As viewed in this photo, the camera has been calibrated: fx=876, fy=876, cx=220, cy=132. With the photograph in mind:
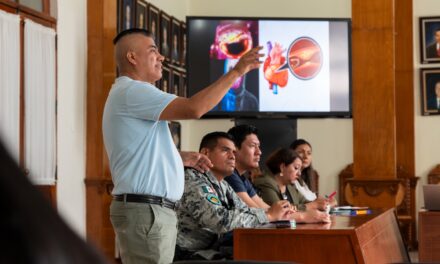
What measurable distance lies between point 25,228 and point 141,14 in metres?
9.37

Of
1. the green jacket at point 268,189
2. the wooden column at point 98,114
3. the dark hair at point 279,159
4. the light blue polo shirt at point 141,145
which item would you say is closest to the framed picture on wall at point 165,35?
the wooden column at point 98,114

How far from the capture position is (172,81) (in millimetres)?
10930

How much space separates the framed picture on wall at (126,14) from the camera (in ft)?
29.8

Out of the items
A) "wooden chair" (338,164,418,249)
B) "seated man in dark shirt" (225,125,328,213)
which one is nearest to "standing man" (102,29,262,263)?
"seated man in dark shirt" (225,125,328,213)

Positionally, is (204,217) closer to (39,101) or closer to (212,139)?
(212,139)

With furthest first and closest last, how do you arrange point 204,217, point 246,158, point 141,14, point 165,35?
point 165,35 → point 141,14 → point 246,158 → point 204,217

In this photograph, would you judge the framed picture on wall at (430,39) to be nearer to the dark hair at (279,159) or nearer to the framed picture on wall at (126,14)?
the framed picture on wall at (126,14)

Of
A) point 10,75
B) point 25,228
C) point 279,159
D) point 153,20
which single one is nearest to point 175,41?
point 153,20

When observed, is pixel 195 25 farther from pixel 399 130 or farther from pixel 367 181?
pixel 399 130

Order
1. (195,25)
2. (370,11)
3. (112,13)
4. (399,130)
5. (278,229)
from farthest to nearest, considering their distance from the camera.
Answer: (399,130), (195,25), (112,13), (370,11), (278,229)

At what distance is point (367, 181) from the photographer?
7297mm

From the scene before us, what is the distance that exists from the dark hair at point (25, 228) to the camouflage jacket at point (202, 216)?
3.69 meters

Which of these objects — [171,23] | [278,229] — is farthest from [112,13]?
[278,229]

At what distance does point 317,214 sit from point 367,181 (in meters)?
2.77
